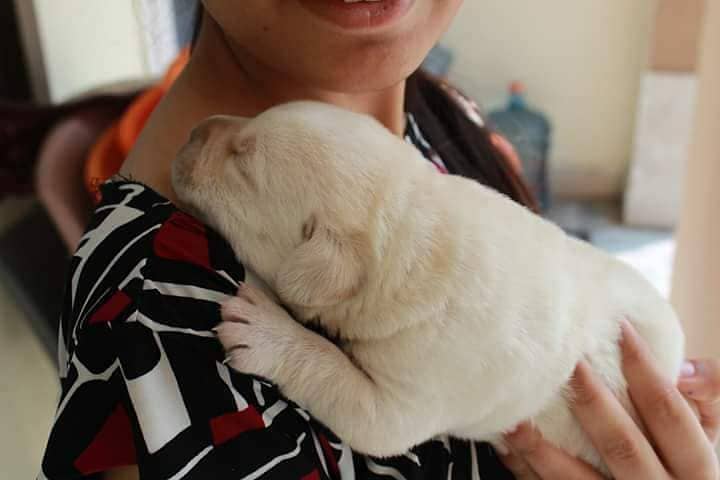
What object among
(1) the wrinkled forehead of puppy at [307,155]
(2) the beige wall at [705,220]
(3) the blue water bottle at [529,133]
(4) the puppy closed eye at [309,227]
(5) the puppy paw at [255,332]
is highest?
(1) the wrinkled forehead of puppy at [307,155]

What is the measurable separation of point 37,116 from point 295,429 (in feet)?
5.80

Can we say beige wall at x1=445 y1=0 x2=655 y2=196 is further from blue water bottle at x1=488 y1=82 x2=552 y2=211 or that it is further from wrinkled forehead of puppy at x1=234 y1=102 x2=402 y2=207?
wrinkled forehead of puppy at x1=234 y1=102 x2=402 y2=207

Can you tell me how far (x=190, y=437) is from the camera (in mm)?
671

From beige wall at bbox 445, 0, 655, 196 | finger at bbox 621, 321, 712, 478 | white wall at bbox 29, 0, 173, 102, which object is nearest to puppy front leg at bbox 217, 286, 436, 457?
Result: finger at bbox 621, 321, 712, 478

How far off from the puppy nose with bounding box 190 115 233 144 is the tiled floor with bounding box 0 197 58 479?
0.40 m

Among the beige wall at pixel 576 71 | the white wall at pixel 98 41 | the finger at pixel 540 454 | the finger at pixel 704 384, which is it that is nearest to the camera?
the finger at pixel 540 454

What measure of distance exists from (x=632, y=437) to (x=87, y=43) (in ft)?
5.29

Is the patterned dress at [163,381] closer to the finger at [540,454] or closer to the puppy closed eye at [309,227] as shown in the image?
the puppy closed eye at [309,227]

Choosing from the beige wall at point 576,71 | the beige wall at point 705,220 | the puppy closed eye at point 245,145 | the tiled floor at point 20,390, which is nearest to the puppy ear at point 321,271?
the puppy closed eye at point 245,145

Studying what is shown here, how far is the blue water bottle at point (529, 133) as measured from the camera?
10.4ft

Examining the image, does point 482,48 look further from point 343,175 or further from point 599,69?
point 343,175

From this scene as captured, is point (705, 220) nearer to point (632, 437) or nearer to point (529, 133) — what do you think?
point (632, 437)

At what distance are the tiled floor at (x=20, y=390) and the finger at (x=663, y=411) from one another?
687mm

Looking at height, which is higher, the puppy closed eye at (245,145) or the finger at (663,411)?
the puppy closed eye at (245,145)
